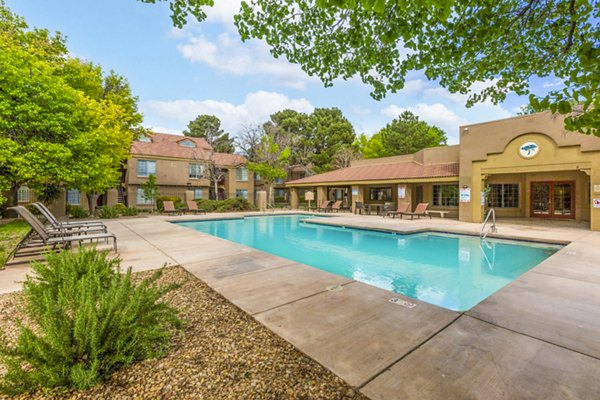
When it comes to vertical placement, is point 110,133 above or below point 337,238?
above

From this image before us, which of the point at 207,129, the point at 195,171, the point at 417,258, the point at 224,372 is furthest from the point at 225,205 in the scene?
the point at 207,129

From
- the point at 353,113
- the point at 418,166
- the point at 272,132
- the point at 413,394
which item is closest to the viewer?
the point at 413,394

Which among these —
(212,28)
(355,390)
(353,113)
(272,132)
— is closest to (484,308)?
(355,390)

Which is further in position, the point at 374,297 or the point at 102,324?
the point at 374,297

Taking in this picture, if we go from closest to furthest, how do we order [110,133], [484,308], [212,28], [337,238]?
[484,308], [212,28], [337,238], [110,133]

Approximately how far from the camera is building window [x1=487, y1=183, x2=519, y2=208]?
17.5m

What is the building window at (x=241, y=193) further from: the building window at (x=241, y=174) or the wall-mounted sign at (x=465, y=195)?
the wall-mounted sign at (x=465, y=195)

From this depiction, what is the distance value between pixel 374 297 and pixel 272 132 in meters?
28.9

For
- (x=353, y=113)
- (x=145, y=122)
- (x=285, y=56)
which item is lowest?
(x=285, y=56)

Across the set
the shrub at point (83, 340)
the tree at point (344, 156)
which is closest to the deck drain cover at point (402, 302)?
the shrub at point (83, 340)

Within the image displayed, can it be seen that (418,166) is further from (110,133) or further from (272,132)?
(110,133)

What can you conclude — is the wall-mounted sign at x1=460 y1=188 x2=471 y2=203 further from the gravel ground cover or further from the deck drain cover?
the gravel ground cover

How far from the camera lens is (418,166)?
21219 mm

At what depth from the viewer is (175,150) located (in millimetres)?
29062
